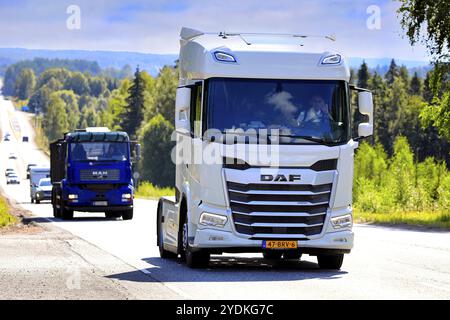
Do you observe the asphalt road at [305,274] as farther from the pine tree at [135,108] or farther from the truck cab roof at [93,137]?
the pine tree at [135,108]

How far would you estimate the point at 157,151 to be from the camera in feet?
495

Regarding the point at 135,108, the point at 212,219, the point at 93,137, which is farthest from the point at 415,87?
the point at 212,219

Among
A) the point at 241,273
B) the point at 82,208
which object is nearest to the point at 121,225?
the point at 82,208

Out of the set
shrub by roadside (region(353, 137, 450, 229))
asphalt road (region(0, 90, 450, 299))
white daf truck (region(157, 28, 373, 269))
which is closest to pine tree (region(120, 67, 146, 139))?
shrub by roadside (region(353, 137, 450, 229))

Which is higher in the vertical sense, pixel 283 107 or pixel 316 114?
pixel 283 107

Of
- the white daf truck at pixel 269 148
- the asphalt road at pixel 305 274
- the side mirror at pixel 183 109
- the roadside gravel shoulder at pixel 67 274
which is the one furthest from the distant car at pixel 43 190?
the white daf truck at pixel 269 148

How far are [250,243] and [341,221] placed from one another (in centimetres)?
145

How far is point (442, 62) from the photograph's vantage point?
130 ft

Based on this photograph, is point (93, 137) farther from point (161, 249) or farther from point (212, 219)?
point (212, 219)

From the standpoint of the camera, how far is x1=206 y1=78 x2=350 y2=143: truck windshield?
55.8 feet

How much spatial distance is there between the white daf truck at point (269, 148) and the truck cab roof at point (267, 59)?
0.6 inches

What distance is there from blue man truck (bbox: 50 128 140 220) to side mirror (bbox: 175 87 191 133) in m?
22.1

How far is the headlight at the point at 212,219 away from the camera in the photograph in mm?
16906
